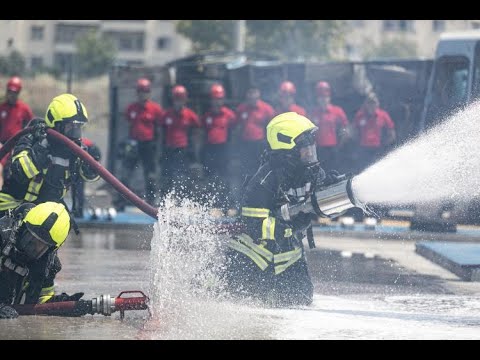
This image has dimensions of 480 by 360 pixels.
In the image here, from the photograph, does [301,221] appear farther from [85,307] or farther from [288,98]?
[288,98]

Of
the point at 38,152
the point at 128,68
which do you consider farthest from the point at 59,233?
the point at 128,68

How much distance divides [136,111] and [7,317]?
936 centimetres

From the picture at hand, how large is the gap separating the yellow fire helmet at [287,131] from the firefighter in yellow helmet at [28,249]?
5.74 feet

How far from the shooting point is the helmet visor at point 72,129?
10.1m

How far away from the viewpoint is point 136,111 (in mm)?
17812

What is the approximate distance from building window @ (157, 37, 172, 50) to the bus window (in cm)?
6583

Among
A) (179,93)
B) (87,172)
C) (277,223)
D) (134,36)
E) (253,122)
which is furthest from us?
(134,36)

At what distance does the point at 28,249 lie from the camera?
8633mm

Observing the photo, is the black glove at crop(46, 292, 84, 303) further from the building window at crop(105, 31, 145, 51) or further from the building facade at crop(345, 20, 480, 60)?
the building window at crop(105, 31, 145, 51)

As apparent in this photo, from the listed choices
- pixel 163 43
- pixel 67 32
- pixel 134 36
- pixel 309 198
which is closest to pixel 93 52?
pixel 67 32

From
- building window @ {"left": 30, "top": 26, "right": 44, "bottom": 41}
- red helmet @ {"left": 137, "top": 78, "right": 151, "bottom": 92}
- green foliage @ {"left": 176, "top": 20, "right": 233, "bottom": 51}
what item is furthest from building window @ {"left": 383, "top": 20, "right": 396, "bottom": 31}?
red helmet @ {"left": 137, "top": 78, "right": 151, "bottom": 92}

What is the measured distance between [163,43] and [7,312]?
243ft

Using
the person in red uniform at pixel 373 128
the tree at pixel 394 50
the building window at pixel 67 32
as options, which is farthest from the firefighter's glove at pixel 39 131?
the building window at pixel 67 32
